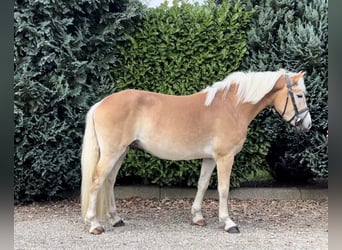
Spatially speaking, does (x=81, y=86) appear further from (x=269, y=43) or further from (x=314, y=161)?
(x=314, y=161)

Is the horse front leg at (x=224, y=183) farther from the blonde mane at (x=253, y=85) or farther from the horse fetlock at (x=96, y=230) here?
the horse fetlock at (x=96, y=230)

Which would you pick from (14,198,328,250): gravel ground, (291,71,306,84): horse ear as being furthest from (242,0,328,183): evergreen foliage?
(291,71,306,84): horse ear

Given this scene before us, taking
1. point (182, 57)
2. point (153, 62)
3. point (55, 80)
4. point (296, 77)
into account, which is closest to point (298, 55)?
point (296, 77)

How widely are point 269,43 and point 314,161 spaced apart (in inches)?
65.2

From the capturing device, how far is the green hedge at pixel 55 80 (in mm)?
5004

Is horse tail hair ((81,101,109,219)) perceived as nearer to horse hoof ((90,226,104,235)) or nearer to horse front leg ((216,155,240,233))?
horse hoof ((90,226,104,235))

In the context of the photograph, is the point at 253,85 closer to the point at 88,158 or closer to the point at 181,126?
the point at 181,126

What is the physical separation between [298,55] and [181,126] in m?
2.02

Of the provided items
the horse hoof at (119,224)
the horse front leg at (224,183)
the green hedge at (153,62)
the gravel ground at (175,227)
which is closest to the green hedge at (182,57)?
the green hedge at (153,62)

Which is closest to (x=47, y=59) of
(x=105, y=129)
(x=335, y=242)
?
(x=105, y=129)

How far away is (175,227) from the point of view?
446 cm

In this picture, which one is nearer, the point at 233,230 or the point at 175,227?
the point at 233,230

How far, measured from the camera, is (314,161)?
5383 mm

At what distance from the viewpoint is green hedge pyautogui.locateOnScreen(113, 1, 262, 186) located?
539 cm
